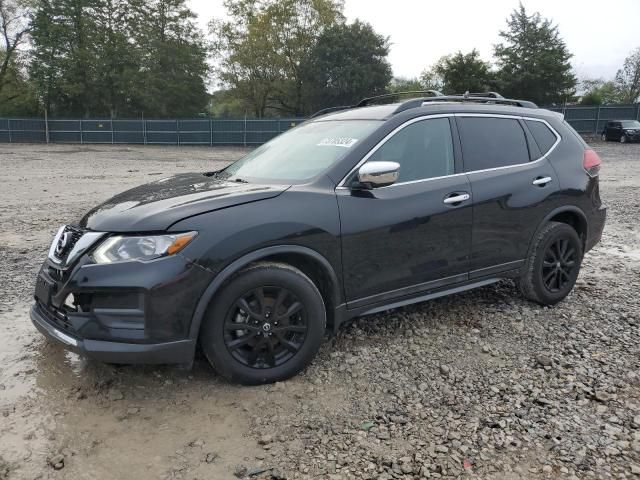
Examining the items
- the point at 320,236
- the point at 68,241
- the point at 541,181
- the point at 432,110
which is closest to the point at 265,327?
the point at 320,236

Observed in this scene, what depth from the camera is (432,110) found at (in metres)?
3.93

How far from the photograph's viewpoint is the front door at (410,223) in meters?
3.40

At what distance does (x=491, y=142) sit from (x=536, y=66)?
4298 cm

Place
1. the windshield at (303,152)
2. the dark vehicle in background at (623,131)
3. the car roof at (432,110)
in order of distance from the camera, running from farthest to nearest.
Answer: the dark vehicle in background at (623,131) → the car roof at (432,110) → the windshield at (303,152)

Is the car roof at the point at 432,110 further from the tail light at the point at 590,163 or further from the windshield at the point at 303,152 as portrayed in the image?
the tail light at the point at 590,163

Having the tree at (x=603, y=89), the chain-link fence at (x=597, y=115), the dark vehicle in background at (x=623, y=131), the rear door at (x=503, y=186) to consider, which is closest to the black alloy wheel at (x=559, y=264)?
the rear door at (x=503, y=186)

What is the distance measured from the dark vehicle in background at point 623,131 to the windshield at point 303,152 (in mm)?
32940

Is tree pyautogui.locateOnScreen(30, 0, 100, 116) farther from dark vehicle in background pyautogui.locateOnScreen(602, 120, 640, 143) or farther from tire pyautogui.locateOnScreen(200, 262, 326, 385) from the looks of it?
tire pyautogui.locateOnScreen(200, 262, 326, 385)

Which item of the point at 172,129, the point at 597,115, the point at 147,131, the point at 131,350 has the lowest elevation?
the point at 131,350

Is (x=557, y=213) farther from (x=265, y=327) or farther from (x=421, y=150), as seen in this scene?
(x=265, y=327)

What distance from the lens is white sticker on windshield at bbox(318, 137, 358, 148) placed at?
11.9 ft

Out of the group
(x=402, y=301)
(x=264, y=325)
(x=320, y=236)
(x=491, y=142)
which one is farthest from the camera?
(x=491, y=142)

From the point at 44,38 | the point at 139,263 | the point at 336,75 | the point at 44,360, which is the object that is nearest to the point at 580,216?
the point at 139,263

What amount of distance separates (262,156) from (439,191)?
1488mm
